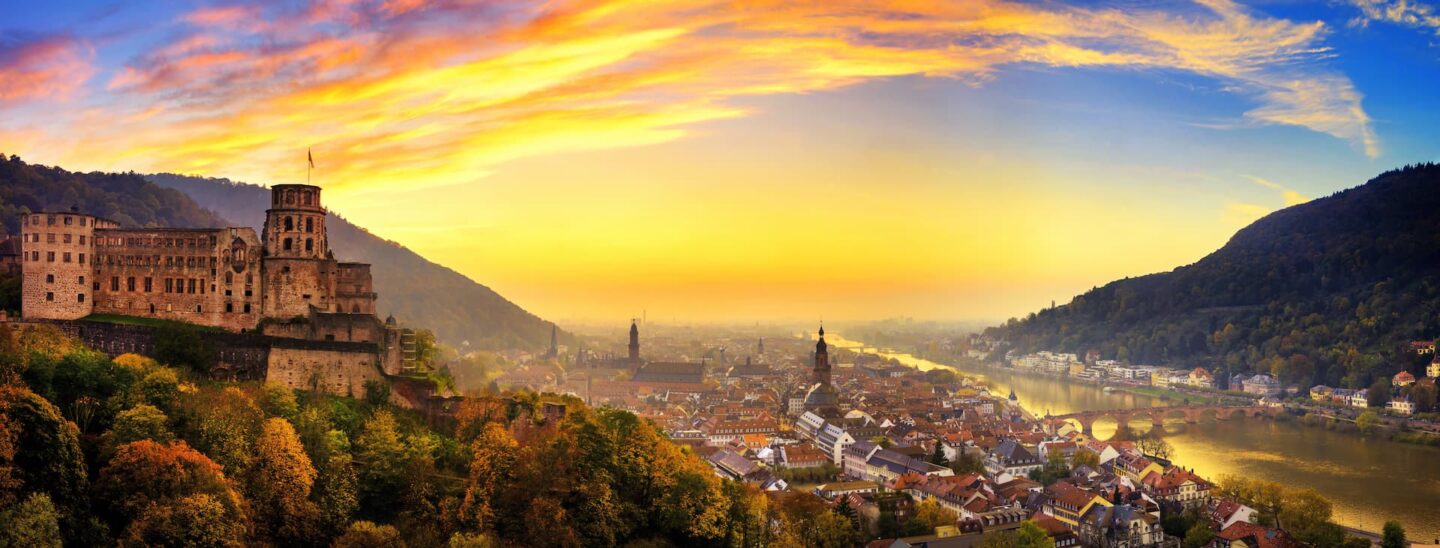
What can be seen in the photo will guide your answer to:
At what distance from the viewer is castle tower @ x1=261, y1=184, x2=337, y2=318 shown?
83.7 feet

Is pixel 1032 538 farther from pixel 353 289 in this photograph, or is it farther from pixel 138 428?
pixel 138 428

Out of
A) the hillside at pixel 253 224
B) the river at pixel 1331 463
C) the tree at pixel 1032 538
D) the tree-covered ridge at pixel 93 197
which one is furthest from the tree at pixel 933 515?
the tree-covered ridge at pixel 93 197

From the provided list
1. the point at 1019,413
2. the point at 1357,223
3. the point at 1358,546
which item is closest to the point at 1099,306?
the point at 1357,223

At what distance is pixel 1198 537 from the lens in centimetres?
2980

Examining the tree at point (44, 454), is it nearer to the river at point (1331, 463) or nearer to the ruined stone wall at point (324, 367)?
the ruined stone wall at point (324, 367)

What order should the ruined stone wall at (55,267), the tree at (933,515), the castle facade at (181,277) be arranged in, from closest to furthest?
the ruined stone wall at (55,267), the castle facade at (181,277), the tree at (933,515)

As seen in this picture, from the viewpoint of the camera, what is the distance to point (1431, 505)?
36.6 meters

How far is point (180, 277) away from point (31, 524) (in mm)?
10989

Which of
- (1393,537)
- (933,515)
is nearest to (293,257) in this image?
(933,515)

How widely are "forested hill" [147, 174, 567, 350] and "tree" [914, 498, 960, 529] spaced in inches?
2937

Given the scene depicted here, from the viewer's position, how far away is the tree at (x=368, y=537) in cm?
1872

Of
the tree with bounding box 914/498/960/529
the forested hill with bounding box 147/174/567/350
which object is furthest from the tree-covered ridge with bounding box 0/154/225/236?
the tree with bounding box 914/498/960/529

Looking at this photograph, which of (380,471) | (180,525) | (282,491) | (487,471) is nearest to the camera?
(180,525)

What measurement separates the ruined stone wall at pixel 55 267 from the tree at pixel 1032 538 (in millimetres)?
24868
